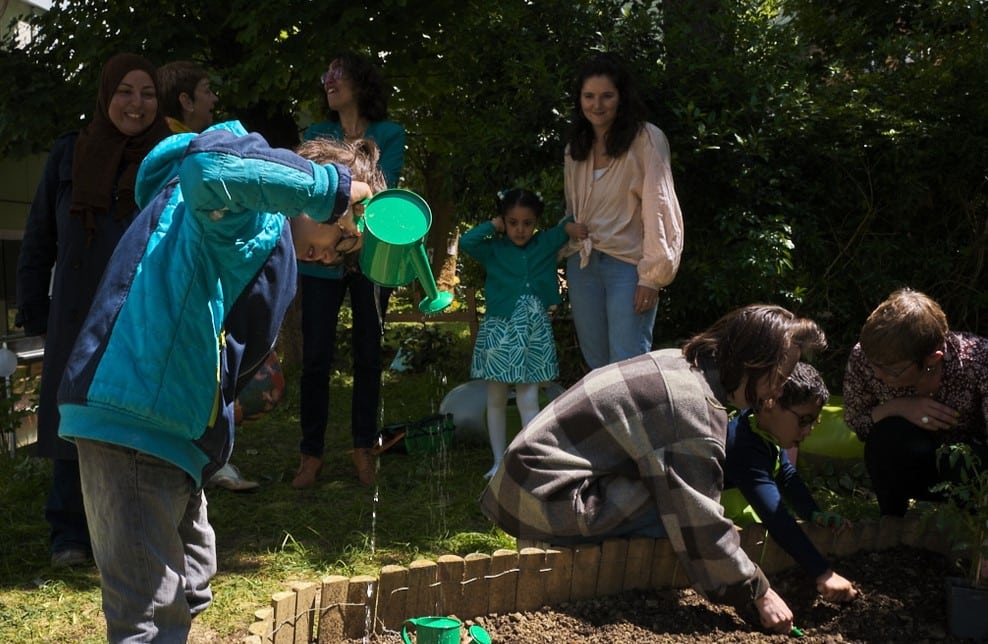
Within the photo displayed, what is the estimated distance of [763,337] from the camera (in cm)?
281

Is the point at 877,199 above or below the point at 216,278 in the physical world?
above

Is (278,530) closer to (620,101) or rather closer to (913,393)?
(620,101)

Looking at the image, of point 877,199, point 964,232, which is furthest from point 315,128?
point 964,232

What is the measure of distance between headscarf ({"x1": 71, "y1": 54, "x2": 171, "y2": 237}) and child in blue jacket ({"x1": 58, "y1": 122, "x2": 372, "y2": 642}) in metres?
1.32

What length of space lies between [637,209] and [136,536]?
277 cm

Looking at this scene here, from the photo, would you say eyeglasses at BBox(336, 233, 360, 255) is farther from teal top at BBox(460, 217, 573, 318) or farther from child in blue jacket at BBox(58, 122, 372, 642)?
teal top at BBox(460, 217, 573, 318)

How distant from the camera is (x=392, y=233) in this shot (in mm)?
2139

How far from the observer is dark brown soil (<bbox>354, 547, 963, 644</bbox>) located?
2.77 m

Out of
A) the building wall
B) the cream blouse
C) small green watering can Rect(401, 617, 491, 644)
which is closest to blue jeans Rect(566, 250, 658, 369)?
the cream blouse

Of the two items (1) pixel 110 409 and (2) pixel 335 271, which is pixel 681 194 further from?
(1) pixel 110 409

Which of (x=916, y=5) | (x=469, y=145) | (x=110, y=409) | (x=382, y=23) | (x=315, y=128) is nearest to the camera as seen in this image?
(x=110, y=409)

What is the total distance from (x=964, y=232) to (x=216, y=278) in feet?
15.8

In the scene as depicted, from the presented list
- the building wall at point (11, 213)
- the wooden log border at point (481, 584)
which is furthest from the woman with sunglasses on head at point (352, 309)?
the building wall at point (11, 213)

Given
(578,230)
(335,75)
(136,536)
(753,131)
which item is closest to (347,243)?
(136,536)
